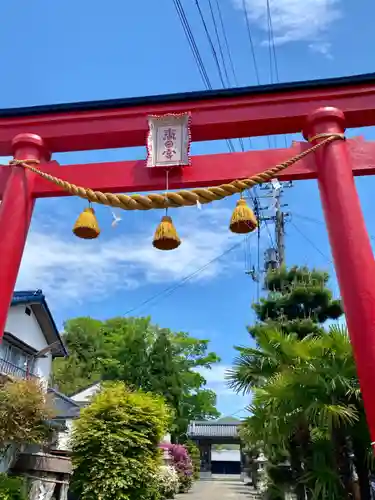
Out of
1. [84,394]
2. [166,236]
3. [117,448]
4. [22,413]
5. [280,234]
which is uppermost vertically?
[280,234]

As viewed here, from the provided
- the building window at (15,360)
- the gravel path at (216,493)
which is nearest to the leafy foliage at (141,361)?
the gravel path at (216,493)

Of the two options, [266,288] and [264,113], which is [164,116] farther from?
[266,288]

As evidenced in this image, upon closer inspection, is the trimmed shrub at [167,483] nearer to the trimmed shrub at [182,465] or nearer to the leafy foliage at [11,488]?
the trimmed shrub at [182,465]

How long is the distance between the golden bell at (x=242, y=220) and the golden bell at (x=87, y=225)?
1.54 m

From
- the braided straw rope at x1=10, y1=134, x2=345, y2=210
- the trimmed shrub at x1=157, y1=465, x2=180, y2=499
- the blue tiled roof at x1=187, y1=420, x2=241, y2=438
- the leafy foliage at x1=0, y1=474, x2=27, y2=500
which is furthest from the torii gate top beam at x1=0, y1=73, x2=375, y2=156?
the blue tiled roof at x1=187, y1=420, x2=241, y2=438

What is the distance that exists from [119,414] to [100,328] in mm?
23927

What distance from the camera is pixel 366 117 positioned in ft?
17.9

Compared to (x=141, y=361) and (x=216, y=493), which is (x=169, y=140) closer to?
(x=141, y=361)

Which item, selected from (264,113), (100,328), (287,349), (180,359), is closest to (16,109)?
(264,113)

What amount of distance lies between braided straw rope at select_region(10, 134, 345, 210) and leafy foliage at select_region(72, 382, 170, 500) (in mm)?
9124

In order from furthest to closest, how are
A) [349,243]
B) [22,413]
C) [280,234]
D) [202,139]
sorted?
[280,234]
[22,413]
[202,139]
[349,243]

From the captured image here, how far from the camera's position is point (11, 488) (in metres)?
10.3

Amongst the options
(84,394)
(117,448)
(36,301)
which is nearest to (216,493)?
(84,394)

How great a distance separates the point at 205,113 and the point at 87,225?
1.93 meters
